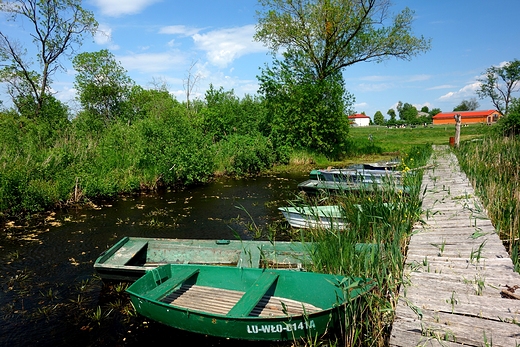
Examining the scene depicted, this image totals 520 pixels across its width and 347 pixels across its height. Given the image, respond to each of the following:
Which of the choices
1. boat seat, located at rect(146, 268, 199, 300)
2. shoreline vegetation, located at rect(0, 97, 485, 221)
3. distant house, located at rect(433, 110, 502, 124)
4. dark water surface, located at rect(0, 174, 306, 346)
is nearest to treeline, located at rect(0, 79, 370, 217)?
shoreline vegetation, located at rect(0, 97, 485, 221)

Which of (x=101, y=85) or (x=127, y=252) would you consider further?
(x=101, y=85)

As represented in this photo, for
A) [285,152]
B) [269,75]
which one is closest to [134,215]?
[285,152]

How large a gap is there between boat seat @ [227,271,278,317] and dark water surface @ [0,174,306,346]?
0.80 metres

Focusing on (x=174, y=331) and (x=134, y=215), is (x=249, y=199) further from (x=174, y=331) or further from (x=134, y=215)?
(x=174, y=331)

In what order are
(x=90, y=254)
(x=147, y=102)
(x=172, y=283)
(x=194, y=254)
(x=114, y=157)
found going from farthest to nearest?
(x=147, y=102) → (x=114, y=157) → (x=90, y=254) → (x=194, y=254) → (x=172, y=283)

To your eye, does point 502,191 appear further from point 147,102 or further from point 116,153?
point 147,102

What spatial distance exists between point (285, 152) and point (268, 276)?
1763cm

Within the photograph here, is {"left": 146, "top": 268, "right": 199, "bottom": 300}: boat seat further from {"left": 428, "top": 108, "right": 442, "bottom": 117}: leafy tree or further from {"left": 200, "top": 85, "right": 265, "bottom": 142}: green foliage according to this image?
{"left": 428, "top": 108, "right": 442, "bottom": 117}: leafy tree

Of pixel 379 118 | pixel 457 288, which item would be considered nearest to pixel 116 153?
pixel 457 288

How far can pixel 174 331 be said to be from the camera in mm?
5285

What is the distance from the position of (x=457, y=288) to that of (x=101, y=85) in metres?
23.5

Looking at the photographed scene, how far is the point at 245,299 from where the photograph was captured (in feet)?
14.6

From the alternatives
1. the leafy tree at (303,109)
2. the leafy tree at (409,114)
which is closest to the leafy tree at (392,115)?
the leafy tree at (409,114)

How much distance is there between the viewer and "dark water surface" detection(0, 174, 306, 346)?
17.2 feet
